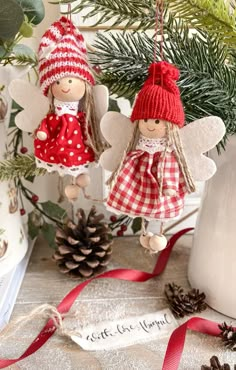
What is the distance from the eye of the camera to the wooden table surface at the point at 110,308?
491 mm

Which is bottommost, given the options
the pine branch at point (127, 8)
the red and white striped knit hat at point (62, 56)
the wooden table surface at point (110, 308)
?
the wooden table surface at point (110, 308)

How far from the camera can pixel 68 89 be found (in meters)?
0.45

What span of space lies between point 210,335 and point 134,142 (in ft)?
0.88

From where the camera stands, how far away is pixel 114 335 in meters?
0.53

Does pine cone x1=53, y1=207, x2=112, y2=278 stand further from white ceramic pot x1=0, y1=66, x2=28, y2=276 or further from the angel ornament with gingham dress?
the angel ornament with gingham dress

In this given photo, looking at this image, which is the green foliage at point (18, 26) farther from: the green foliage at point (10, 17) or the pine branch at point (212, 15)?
the pine branch at point (212, 15)

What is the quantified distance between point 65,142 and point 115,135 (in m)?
0.05

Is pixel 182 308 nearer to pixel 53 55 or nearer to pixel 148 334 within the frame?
pixel 148 334

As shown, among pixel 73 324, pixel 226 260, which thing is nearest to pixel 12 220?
pixel 73 324

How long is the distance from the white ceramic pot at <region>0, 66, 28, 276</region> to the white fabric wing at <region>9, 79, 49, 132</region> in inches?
2.7

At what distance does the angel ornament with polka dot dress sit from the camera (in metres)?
0.45

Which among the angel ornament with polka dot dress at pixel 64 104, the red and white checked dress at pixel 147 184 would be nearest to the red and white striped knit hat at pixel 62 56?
the angel ornament with polka dot dress at pixel 64 104

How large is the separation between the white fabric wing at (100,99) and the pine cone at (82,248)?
0.22 metres

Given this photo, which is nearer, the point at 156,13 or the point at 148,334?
the point at 156,13
